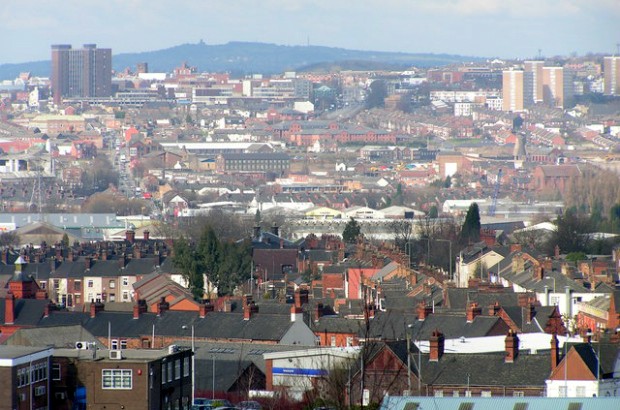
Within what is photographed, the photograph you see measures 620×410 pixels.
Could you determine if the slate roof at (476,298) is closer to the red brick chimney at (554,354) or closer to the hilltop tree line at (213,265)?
the red brick chimney at (554,354)

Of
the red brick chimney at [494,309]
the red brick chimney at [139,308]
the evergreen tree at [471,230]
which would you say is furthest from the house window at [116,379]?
the evergreen tree at [471,230]

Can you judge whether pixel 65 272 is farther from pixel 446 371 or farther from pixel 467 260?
pixel 446 371

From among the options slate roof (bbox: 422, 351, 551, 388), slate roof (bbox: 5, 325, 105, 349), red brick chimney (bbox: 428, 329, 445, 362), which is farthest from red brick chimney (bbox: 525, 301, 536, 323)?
slate roof (bbox: 5, 325, 105, 349)

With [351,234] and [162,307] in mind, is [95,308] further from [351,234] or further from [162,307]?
[351,234]

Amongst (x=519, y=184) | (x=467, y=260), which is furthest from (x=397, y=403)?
(x=519, y=184)

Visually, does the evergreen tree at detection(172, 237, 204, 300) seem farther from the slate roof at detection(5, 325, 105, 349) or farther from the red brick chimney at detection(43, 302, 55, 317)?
the slate roof at detection(5, 325, 105, 349)

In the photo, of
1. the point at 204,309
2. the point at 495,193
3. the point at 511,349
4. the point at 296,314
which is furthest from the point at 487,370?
the point at 495,193

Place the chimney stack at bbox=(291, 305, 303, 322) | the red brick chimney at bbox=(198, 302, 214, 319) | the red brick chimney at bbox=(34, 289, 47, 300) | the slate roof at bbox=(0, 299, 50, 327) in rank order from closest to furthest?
1. the chimney stack at bbox=(291, 305, 303, 322)
2. the red brick chimney at bbox=(198, 302, 214, 319)
3. the slate roof at bbox=(0, 299, 50, 327)
4. the red brick chimney at bbox=(34, 289, 47, 300)
